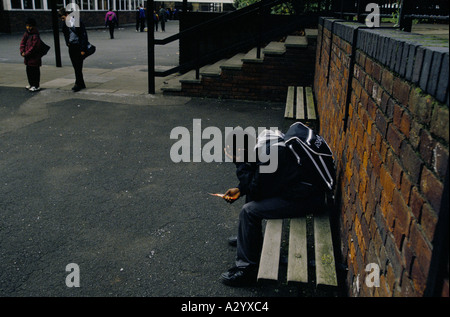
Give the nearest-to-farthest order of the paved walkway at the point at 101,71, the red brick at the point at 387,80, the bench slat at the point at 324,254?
the red brick at the point at 387,80 → the bench slat at the point at 324,254 → the paved walkway at the point at 101,71

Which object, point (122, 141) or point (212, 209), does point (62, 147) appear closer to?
point (122, 141)

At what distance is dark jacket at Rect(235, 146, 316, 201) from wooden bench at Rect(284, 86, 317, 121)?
8.07 ft

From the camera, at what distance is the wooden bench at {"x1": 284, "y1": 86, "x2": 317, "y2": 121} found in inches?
221

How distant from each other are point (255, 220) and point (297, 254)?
1.48 feet

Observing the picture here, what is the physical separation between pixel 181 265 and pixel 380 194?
6.12 ft

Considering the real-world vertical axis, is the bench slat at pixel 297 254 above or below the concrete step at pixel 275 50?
below

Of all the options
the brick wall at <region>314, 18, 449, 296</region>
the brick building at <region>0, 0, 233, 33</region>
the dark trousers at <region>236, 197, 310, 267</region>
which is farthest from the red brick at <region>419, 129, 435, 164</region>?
the brick building at <region>0, 0, 233, 33</region>

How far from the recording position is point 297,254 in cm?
279

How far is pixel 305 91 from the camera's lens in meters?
7.92

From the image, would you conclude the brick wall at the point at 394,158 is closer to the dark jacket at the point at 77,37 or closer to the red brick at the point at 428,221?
the red brick at the point at 428,221

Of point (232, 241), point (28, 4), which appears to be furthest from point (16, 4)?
point (232, 241)

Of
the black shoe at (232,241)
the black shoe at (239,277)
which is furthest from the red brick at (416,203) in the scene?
the black shoe at (232,241)

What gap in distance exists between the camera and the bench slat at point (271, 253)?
259 centimetres

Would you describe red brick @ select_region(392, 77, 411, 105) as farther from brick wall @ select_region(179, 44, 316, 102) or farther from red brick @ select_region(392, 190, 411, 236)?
brick wall @ select_region(179, 44, 316, 102)
